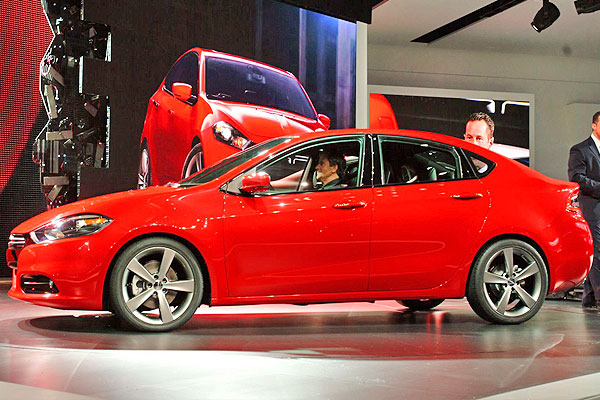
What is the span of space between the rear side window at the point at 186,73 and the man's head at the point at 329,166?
3307 mm

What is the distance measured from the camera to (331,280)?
488 centimetres

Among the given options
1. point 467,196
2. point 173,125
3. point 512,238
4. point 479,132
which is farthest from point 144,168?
point 512,238

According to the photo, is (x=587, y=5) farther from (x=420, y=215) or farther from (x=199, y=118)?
(x=420, y=215)

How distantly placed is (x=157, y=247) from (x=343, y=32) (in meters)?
6.52

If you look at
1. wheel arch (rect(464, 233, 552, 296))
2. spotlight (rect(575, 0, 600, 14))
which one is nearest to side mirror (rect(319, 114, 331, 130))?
spotlight (rect(575, 0, 600, 14))

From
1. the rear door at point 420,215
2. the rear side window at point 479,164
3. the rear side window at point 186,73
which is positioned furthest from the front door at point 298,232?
the rear side window at point 186,73

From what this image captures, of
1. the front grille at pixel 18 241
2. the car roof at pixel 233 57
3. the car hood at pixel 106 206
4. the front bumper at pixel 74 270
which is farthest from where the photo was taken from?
the car roof at pixel 233 57

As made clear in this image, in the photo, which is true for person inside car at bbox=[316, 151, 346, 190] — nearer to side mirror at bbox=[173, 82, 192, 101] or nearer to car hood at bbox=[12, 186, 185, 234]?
car hood at bbox=[12, 186, 185, 234]

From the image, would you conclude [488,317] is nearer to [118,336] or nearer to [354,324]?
[354,324]

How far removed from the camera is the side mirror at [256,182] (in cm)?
468

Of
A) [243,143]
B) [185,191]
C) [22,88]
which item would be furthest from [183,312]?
[22,88]

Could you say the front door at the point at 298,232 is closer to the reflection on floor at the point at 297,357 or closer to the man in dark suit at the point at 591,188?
the reflection on floor at the point at 297,357

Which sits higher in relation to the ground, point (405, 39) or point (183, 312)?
point (405, 39)

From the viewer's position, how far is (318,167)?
5090 millimetres
